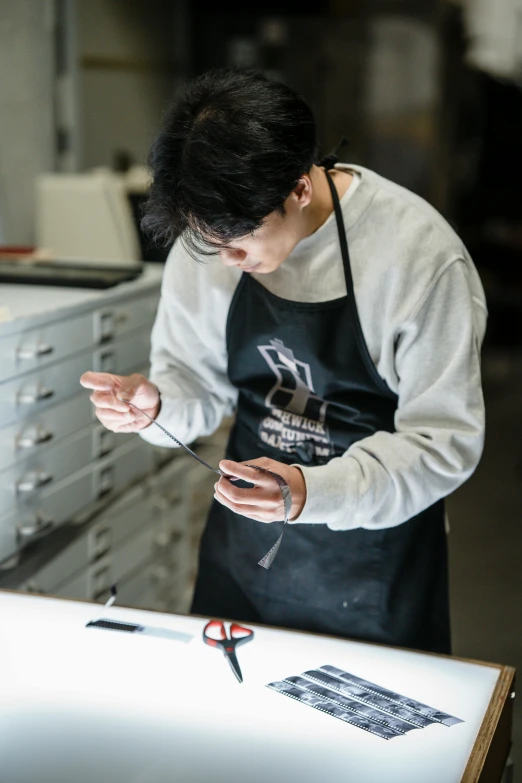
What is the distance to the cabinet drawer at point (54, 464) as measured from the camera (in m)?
1.66

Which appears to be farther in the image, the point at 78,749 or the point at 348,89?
the point at 348,89

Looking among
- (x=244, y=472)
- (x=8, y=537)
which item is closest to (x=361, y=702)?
(x=244, y=472)

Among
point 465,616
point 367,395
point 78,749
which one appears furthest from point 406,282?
point 465,616

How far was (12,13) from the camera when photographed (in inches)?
101

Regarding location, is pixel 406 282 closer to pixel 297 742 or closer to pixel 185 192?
pixel 185 192

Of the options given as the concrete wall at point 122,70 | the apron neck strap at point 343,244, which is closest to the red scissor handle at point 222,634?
the apron neck strap at point 343,244

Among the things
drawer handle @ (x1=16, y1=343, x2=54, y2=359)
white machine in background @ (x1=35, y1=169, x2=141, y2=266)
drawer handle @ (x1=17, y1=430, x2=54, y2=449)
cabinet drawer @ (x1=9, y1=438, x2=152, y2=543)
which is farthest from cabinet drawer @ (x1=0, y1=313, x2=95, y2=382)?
white machine in background @ (x1=35, y1=169, x2=141, y2=266)

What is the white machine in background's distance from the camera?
261 centimetres

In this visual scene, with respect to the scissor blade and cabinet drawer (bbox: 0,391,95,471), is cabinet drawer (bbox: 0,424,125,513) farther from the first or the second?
the scissor blade

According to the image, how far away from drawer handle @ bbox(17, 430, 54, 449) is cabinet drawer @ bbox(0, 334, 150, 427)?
0.13ft

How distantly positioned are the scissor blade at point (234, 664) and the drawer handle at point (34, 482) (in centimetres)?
68

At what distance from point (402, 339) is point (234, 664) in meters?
0.44

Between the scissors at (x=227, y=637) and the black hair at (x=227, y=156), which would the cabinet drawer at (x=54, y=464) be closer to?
the scissors at (x=227, y=637)

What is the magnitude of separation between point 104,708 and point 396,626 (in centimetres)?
49
